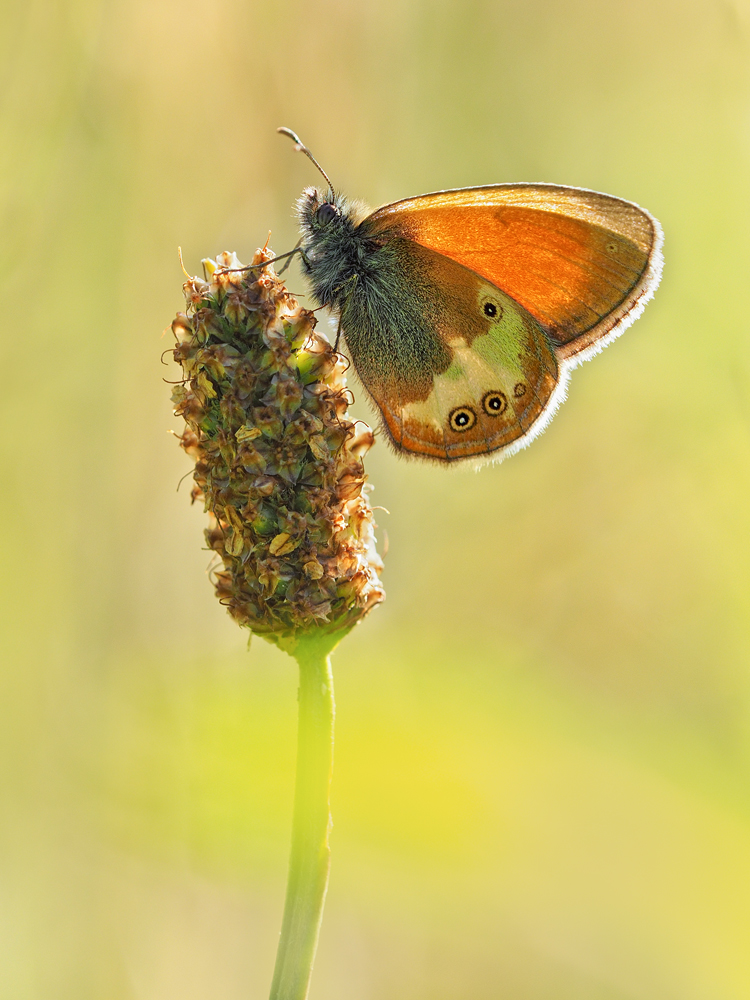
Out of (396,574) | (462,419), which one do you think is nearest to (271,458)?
(462,419)

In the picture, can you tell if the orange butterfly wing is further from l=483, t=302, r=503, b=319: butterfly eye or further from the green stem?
the green stem

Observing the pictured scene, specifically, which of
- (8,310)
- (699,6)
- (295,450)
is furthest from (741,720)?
(699,6)

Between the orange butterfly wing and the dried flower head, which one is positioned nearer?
the dried flower head

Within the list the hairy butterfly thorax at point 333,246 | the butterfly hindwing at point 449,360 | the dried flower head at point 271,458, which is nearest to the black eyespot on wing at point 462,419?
the butterfly hindwing at point 449,360

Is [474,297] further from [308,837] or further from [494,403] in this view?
[308,837]

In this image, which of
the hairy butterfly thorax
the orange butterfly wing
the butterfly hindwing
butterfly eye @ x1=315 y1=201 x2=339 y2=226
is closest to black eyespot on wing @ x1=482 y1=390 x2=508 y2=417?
the butterfly hindwing

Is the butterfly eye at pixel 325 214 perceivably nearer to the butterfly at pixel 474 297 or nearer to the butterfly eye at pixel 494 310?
the butterfly at pixel 474 297
